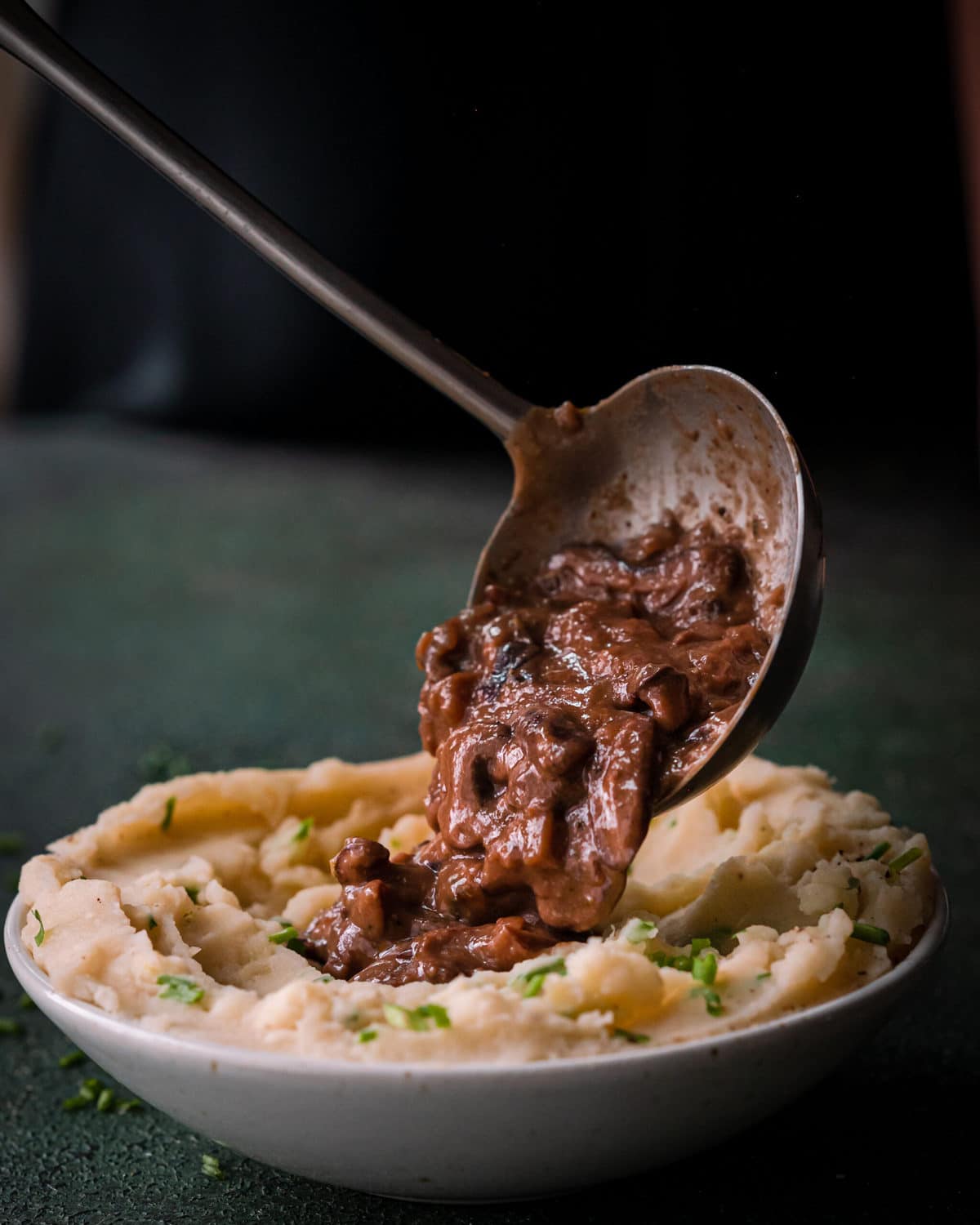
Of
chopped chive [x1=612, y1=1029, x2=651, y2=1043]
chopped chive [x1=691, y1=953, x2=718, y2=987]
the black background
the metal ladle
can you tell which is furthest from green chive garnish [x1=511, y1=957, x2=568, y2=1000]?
the black background

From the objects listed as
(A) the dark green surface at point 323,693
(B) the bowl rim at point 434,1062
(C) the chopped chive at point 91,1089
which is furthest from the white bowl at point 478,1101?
→ (C) the chopped chive at point 91,1089

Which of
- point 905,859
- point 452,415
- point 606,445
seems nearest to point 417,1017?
point 905,859

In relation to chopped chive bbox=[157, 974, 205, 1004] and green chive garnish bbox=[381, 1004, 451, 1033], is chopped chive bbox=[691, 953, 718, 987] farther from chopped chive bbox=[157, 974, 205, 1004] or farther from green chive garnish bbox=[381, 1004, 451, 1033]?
chopped chive bbox=[157, 974, 205, 1004]

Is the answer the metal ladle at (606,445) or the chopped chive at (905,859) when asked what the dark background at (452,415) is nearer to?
the metal ladle at (606,445)

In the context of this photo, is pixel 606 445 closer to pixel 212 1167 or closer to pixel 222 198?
pixel 222 198

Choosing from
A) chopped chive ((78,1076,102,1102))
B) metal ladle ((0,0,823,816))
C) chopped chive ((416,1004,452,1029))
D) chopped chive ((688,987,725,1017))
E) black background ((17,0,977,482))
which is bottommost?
chopped chive ((78,1076,102,1102))

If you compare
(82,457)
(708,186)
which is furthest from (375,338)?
(82,457)
